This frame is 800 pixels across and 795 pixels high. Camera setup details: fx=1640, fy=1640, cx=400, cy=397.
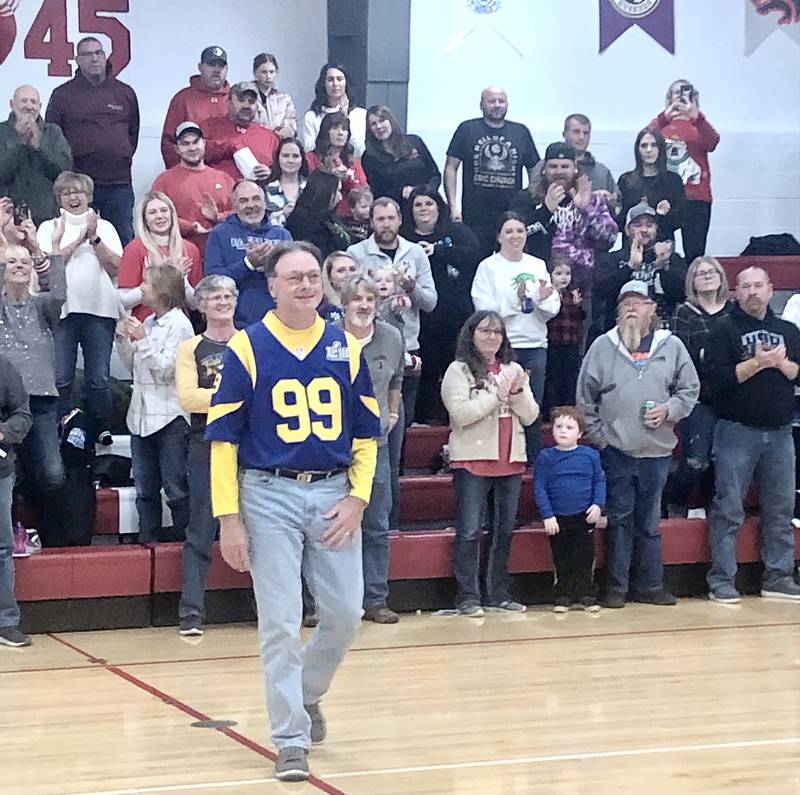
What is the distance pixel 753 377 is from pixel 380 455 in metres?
2.19

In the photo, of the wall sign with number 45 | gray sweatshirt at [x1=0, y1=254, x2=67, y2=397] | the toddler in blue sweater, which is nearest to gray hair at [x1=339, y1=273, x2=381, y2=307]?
the toddler in blue sweater

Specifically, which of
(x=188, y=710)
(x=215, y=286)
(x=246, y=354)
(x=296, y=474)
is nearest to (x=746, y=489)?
(x=215, y=286)

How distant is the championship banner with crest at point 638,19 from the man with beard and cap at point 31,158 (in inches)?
201

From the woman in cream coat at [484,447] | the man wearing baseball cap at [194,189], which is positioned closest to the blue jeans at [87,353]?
the man wearing baseball cap at [194,189]

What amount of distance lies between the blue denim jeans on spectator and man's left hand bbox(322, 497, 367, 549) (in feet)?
9.11

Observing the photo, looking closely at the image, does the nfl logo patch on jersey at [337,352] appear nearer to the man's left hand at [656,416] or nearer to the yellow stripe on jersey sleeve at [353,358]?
the yellow stripe on jersey sleeve at [353,358]

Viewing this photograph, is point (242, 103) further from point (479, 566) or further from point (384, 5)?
point (479, 566)

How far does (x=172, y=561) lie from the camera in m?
8.42

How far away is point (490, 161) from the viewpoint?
1089 cm

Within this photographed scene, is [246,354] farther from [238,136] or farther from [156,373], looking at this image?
[238,136]

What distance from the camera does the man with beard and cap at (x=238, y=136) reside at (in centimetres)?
1040

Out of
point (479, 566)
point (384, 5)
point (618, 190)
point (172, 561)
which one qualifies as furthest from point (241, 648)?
point (384, 5)

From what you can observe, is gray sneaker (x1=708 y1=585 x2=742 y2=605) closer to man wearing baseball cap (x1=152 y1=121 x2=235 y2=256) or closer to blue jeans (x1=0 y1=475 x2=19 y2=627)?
man wearing baseball cap (x1=152 y1=121 x2=235 y2=256)

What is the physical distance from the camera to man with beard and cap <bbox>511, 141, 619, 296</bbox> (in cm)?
1034
